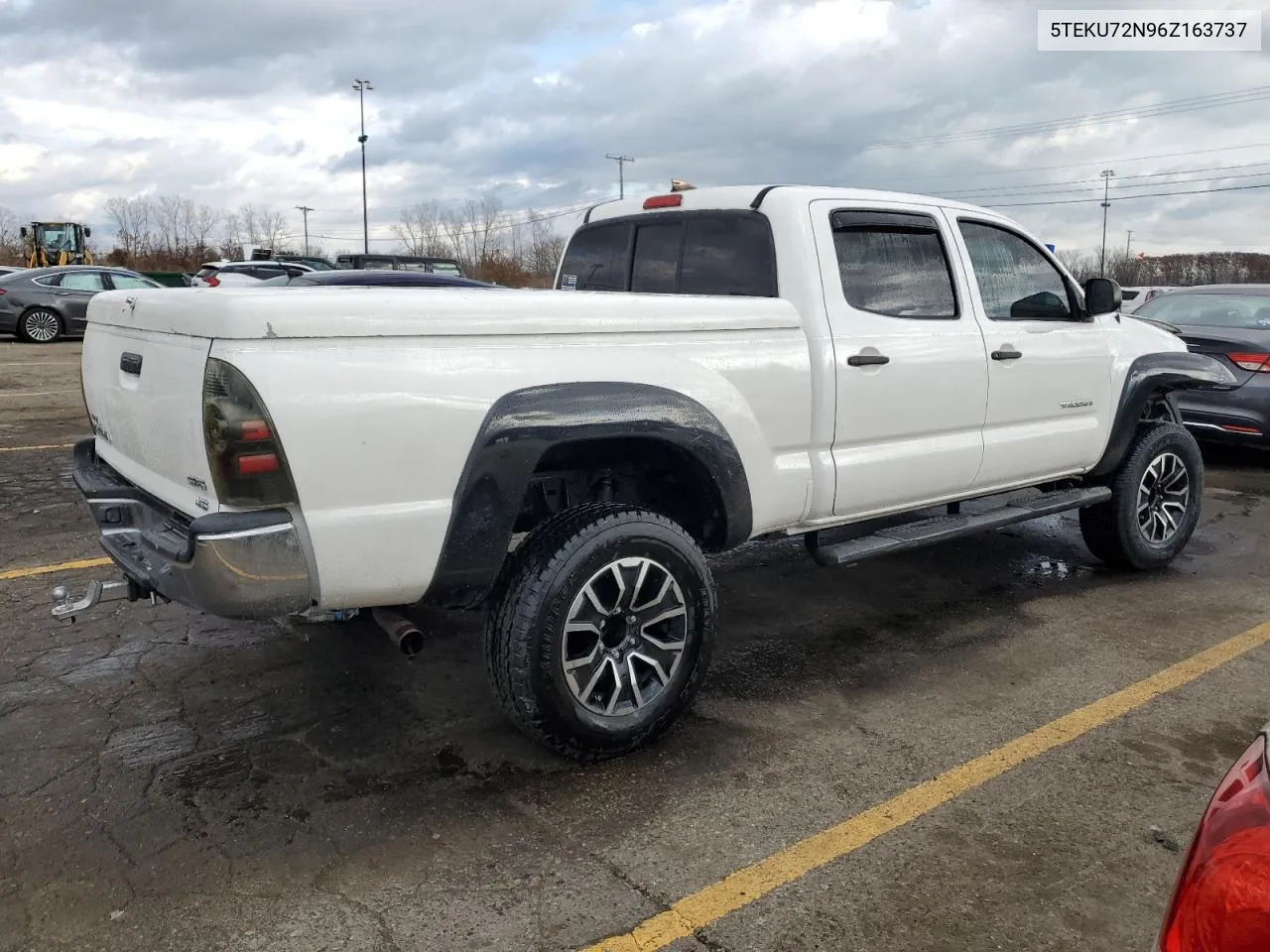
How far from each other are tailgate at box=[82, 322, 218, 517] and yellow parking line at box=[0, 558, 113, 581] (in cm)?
191

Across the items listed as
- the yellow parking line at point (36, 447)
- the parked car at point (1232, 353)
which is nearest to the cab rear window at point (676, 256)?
the yellow parking line at point (36, 447)

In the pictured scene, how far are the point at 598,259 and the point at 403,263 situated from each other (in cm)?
1626

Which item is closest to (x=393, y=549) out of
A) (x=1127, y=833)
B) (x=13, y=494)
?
(x=1127, y=833)

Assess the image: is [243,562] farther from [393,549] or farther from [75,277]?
[75,277]

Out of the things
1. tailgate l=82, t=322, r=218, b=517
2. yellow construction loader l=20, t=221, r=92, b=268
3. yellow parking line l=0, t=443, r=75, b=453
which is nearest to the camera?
tailgate l=82, t=322, r=218, b=517

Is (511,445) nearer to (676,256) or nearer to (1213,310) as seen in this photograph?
(676,256)

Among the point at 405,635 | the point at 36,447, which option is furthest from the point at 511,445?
the point at 36,447

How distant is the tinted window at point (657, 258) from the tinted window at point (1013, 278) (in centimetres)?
139

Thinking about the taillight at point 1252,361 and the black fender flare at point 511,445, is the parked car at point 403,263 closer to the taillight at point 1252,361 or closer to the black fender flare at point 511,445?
the taillight at point 1252,361

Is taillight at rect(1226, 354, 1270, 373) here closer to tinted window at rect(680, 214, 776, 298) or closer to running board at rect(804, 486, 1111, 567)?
running board at rect(804, 486, 1111, 567)

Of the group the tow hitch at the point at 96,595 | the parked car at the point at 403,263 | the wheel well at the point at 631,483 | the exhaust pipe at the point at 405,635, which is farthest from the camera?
the parked car at the point at 403,263

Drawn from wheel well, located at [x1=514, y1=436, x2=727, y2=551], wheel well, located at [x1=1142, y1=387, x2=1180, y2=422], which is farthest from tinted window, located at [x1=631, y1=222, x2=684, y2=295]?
wheel well, located at [x1=1142, y1=387, x2=1180, y2=422]

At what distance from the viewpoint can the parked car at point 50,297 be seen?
1817 cm

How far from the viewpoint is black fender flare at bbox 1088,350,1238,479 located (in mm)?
5332
